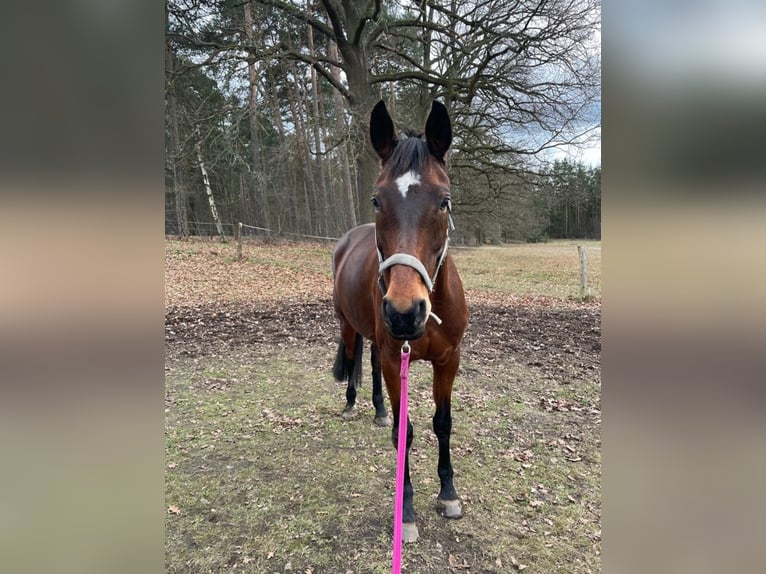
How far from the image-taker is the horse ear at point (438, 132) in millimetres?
2100

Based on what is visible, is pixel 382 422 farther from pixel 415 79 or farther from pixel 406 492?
pixel 415 79

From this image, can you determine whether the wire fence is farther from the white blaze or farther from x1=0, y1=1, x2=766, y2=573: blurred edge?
x1=0, y1=1, x2=766, y2=573: blurred edge

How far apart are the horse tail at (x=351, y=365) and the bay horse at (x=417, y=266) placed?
1265mm

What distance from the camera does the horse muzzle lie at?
1682mm

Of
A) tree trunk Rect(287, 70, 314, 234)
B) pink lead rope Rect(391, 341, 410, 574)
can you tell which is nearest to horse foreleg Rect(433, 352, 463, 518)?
pink lead rope Rect(391, 341, 410, 574)

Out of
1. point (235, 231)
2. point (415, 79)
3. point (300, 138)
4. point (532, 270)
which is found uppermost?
point (415, 79)

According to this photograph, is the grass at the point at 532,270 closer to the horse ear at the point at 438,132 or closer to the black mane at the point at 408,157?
the horse ear at the point at 438,132

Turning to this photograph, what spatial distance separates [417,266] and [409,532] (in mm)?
1821

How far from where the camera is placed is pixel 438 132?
2.14 m

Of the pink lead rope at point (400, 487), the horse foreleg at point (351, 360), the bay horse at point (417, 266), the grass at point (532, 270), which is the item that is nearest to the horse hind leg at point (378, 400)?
the horse foreleg at point (351, 360)
